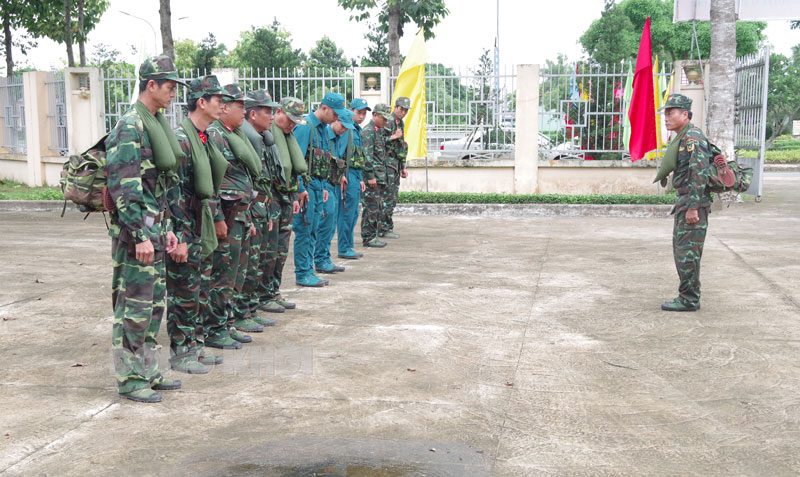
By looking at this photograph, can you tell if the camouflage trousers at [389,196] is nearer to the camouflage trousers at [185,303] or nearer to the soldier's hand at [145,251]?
the camouflage trousers at [185,303]

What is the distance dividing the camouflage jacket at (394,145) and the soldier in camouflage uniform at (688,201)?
14.6 ft

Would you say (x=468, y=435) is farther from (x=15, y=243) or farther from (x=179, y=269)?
(x=15, y=243)

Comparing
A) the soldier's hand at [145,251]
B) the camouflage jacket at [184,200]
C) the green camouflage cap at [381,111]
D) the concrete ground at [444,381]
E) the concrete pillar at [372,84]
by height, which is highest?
the concrete pillar at [372,84]

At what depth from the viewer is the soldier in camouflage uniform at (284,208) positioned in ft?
22.1

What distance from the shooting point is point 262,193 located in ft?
20.5

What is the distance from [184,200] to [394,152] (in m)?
6.17

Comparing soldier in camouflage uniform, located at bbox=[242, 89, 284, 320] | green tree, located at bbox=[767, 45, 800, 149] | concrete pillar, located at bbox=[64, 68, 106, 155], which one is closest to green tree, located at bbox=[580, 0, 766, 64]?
green tree, located at bbox=[767, 45, 800, 149]

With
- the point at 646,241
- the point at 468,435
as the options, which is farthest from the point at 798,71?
the point at 468,435

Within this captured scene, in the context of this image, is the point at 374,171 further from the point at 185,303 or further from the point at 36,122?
the point at 36,122

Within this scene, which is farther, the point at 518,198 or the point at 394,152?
the point at 518,198

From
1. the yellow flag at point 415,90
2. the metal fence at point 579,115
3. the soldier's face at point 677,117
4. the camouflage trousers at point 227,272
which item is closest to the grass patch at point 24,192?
the yellow flag at point 415,90

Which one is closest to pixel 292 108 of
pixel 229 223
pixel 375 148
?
pixel 229 223

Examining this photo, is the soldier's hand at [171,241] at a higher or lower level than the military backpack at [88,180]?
lower

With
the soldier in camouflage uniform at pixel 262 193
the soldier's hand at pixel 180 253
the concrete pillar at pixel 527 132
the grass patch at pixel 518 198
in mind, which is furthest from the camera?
the concrete pillar at pixel 527 132
